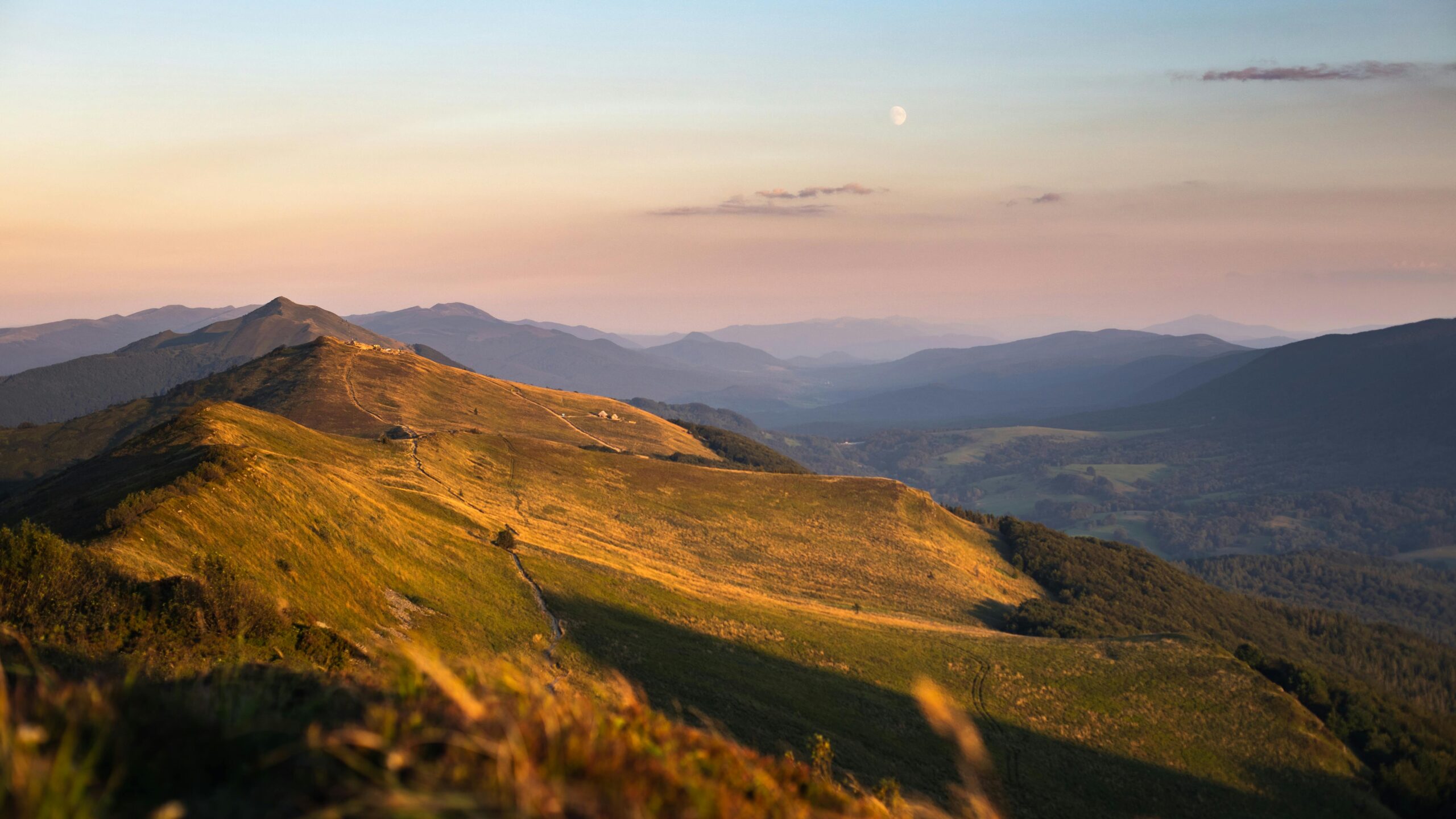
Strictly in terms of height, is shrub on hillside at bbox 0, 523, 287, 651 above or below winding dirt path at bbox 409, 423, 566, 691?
above

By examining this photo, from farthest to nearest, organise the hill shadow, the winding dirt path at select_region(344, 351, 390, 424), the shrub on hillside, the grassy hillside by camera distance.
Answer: the winding dirt path at select_region(344, 351, 390, 424), the hill shadow, the grassy hillside, the shrub on hillside

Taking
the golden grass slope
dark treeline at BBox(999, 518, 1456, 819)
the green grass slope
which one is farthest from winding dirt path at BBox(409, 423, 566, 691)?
dark treeline at BBox(999, 518, 1456, 819)

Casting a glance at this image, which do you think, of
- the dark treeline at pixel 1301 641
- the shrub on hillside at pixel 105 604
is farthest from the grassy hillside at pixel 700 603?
the dark treeline at pixel 1301 641

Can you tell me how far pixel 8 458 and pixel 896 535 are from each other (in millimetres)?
156697

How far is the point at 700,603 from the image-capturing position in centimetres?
6269

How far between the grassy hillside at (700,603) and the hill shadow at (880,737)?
0.21m

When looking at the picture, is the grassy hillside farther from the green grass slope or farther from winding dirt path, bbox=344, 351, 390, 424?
winding dirt path, bbox=344, 351, 390, 424

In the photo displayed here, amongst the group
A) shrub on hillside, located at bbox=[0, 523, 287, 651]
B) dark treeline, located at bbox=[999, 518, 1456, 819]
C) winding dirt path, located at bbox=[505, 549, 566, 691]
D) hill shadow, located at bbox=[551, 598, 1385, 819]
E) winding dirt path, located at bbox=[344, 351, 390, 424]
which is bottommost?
dark treeline, located at bbox=[999, 518, 1456, 819]

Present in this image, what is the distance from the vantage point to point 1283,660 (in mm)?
76938

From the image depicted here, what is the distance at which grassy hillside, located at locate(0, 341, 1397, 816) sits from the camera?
3547 cm

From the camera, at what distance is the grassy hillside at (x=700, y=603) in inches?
1396

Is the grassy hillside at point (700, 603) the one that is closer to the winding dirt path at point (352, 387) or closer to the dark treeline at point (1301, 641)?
the dark treeline at point (1301, 641)

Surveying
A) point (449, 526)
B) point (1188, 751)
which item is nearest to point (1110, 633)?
point (1188, 751)

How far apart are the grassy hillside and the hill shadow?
0.67ft
